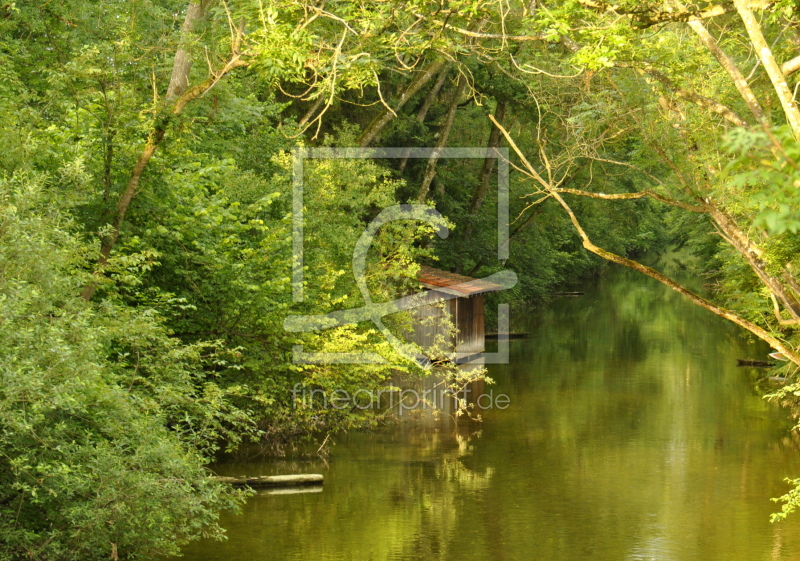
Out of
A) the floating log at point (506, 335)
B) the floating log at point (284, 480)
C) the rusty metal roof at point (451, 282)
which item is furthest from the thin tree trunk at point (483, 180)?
the floating log at point (284, 480)

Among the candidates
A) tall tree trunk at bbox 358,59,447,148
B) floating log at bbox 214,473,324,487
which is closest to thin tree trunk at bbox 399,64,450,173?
tall tree trunk at bbox 358,59,447,148

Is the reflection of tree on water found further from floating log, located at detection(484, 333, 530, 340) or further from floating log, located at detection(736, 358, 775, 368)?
floating log, located at detection(484, 333, 530, 340)

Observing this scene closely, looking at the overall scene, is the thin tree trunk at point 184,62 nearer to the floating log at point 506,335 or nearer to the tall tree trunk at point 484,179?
the tall tree trunk at point 484,179

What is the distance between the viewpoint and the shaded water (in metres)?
13.5

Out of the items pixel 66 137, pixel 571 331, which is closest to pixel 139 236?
pixel 66 137

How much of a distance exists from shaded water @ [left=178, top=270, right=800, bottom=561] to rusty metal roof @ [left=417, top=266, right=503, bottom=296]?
279 centimetres

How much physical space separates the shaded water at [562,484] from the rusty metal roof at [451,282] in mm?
2786

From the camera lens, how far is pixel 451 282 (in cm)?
2589

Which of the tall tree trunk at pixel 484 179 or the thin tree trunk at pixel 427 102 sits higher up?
the thin tree trunk at pixel 427 102

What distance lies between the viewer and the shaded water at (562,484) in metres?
13.5

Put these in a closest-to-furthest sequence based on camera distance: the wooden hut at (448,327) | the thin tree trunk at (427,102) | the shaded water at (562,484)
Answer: the shaded water at (562,484), the wooden hut at (448,327), the thin tree trunk at (427,102)

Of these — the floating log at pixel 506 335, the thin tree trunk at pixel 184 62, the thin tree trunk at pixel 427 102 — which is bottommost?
the floating log at pixel 506 335

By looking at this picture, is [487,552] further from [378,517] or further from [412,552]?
[378,517]

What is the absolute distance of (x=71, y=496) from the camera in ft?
28.7
